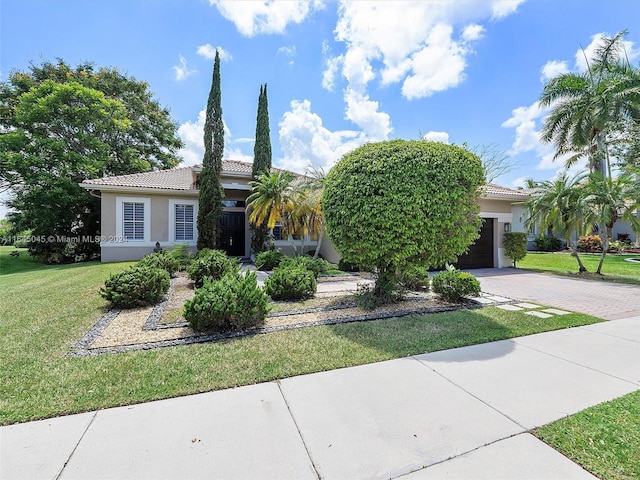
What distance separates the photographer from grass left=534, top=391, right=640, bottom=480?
2.23 m

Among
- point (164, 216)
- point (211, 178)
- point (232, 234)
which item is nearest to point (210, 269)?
point (211, 178)

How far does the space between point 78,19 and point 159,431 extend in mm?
12457

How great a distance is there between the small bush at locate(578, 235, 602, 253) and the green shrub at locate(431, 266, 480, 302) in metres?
20.9

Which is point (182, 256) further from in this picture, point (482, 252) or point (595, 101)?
point (595, 101)

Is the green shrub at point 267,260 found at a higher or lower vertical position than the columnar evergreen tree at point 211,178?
lower

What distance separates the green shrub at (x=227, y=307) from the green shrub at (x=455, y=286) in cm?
463

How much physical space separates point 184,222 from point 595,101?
80.1 ft

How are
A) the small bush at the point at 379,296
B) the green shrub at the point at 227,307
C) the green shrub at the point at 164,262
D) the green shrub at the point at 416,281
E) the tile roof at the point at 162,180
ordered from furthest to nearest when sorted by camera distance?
the tile roof at the point at 162,180 → the green shrub at the point at 164,262 → the green shrub at the point at 416,281 → the small bush at the point at 379,296 → the green shrub at the point at 227,307

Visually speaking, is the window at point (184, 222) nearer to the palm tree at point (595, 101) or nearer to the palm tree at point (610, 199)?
the palm tree at point (610, 199)

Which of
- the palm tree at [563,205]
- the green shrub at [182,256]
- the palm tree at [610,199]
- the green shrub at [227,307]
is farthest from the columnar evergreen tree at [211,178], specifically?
the palm tree at [610,199]

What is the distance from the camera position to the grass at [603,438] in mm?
2234

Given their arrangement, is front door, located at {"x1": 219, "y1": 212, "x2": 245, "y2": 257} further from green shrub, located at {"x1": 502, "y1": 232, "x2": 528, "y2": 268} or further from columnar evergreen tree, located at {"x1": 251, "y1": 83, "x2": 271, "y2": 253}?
green shrub, located at {"x1": 502, "y1": 232, "x2": 528, "y2": 268}

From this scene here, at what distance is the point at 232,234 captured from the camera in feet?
54.4

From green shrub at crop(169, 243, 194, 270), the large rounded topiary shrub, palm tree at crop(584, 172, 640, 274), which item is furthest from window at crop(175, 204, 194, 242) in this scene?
palm tree at crop(584, 172, 640, 274)
